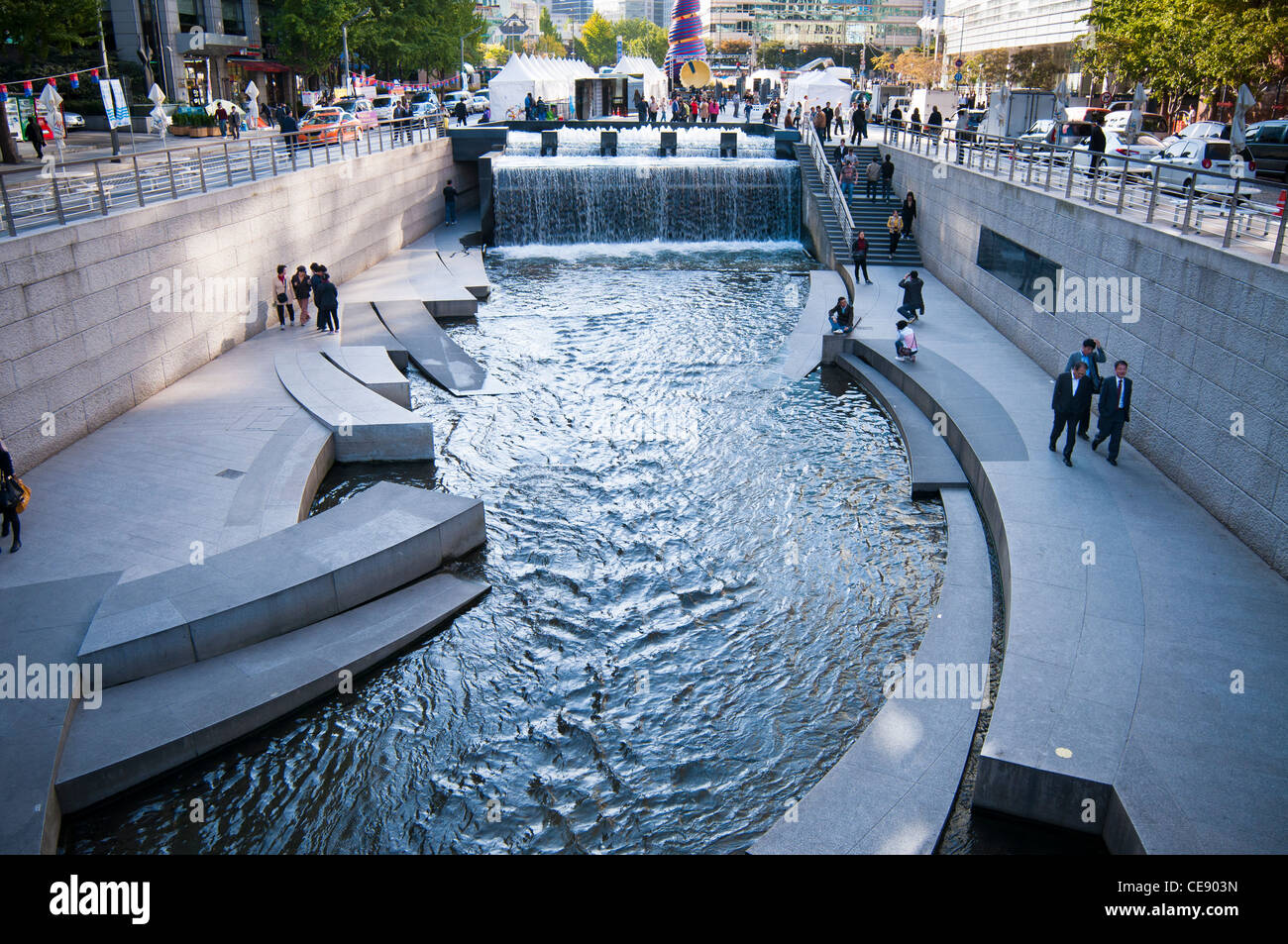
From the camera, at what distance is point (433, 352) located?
19.6 m

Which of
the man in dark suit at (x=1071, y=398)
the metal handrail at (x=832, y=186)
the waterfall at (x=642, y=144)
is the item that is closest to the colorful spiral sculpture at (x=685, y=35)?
the waterfall at (x=642, y=144)

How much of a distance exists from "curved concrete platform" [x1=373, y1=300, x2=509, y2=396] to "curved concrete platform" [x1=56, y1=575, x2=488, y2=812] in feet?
25.6

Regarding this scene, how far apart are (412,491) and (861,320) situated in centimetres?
1225

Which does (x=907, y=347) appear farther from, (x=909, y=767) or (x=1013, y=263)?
(x=909, y=767)

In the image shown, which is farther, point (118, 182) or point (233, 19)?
point (233, 19)

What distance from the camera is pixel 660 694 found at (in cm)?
978

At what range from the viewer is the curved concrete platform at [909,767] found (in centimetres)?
735

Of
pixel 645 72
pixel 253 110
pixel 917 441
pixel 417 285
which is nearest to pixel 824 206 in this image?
pixel 417 285

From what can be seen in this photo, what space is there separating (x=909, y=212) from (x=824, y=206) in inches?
132

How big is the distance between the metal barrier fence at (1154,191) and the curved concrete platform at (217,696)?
10813mm

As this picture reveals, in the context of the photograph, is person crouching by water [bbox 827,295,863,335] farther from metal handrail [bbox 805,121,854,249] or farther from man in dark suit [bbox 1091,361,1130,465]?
metal handrail [bbox 805,121,854,249]

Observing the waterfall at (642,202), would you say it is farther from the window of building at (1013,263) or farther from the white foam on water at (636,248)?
the window of building at (1013,263)
